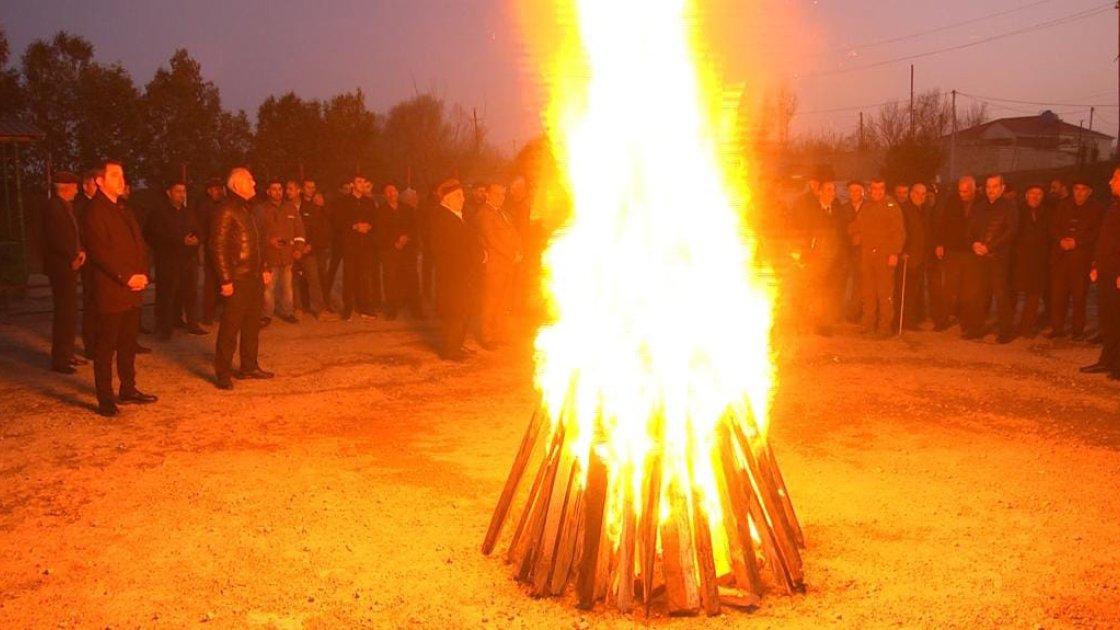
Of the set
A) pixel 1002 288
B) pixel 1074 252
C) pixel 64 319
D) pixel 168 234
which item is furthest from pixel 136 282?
pixel 1074 252

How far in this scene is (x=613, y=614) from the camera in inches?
165

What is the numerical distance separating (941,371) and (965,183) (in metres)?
3.44

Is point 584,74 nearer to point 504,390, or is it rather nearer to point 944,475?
point 944,475

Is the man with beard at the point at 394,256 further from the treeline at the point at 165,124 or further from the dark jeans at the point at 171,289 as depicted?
the treeline at the point at 165,124

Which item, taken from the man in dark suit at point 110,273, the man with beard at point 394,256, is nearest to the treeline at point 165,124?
the man with beard at point 394,256

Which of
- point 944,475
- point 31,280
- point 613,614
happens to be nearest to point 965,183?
point 944,475

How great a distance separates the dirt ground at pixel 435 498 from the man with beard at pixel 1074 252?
175cm

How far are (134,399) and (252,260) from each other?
1.65 metres

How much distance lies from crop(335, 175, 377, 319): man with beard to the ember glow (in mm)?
9026

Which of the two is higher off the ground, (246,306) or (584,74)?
(584,74)

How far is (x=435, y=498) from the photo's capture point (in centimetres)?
584

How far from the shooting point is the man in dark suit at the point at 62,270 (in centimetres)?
983

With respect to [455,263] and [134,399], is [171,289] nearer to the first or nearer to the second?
[134,399]

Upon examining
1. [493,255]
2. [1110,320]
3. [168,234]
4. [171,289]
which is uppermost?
[168,234]
